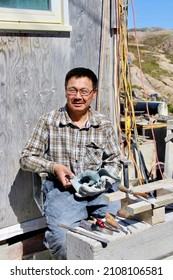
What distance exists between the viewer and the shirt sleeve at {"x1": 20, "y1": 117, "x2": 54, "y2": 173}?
3.37m

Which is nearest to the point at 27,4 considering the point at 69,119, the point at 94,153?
the point at 69,119

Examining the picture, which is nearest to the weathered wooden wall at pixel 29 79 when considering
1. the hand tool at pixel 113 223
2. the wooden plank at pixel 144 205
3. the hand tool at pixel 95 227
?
the hand tool at pixel 95 227

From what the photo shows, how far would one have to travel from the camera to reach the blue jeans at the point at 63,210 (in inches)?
125

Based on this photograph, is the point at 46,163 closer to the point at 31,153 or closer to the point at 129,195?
the point at 31,153

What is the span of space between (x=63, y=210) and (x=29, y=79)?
1.20m

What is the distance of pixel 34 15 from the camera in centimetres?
366

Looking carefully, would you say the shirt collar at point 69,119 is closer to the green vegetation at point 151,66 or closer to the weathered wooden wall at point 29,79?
the weathered wooden wall at point 29,79

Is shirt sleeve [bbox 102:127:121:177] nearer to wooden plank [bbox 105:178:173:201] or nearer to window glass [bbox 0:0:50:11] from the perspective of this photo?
wooden plank [bbox 105:178:173:201]

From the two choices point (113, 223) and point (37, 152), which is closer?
point (113, 223)

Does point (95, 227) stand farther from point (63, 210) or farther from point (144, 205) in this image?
point (63, 210)

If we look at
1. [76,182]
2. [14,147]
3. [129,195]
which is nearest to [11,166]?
[14,147]

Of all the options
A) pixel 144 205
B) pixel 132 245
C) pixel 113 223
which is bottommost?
pixel 132 245

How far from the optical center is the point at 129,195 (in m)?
2.99

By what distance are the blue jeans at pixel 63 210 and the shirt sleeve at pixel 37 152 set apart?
0.67 feet
